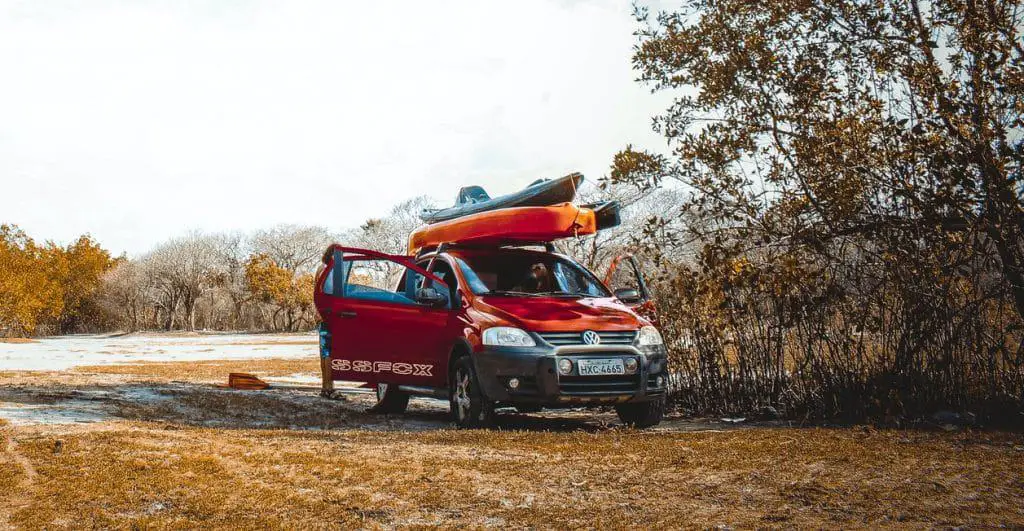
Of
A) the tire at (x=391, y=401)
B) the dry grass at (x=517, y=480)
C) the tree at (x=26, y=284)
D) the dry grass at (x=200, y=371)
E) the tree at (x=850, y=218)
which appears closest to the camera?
the dry grass at (x=517, y=480)

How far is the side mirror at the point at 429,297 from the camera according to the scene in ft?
30.4

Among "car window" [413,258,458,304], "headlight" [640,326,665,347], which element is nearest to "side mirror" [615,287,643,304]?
"headlight" [640,326,665,347]

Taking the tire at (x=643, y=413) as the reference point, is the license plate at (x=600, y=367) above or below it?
above

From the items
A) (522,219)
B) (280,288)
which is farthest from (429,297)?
(280,288)

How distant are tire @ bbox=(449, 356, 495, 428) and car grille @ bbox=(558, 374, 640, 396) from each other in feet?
2.58

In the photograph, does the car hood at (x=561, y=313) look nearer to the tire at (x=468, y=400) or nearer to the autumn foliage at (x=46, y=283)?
the tire at (x=468, y=400)

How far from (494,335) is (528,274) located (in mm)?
1613

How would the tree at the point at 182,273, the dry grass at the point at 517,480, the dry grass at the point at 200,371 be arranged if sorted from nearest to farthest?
the dry grass at the point at 517,480 < the dry grass at the point at 200,371 < the tree at the point at 182,273

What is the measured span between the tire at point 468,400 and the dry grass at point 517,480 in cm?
58

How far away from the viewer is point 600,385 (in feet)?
27.5

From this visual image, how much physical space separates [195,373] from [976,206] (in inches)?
557

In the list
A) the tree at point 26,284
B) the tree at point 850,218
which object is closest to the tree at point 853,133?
the tree at point 850,218

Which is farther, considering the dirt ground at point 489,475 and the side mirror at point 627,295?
the side mirror at point 627,295

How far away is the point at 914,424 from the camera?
835cm
